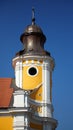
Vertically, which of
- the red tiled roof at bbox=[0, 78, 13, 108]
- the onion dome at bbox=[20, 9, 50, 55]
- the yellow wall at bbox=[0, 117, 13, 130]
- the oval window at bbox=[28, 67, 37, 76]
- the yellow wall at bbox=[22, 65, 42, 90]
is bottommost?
the yellow wall at bbox=[0, 117, 13, 130]

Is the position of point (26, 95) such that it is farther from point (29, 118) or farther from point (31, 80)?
point (31, 80)

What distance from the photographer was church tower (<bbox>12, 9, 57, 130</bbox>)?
43.0 metres

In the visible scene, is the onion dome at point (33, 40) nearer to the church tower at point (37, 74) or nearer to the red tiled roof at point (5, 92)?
the church tower at point (37, 74)

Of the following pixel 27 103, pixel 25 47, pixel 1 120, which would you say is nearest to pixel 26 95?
pixel 27 103

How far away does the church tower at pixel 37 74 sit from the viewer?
43.0 meters

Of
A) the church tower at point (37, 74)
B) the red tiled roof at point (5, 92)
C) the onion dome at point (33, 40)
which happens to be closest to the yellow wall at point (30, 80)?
the church tower at point (37, 74)

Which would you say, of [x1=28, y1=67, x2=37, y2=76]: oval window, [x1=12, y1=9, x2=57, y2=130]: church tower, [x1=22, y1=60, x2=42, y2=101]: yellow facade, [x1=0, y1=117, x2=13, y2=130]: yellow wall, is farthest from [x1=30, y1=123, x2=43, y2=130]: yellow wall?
[x1=28, y1=67, x2=37, y2=76]: oval window

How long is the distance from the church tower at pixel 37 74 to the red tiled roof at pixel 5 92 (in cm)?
168

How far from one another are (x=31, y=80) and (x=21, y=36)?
5.54 meters

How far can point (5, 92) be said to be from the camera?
39000 mm

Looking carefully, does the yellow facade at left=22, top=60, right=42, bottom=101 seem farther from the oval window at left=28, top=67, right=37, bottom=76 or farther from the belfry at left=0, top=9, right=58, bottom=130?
the oval window at left=28, top=67, right=37, bottom=76

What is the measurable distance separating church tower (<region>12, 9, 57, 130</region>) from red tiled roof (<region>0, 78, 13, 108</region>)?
1.68 metres

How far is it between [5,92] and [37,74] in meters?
6.30

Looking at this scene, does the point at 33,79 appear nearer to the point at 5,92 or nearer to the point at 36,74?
the point at 36,74
